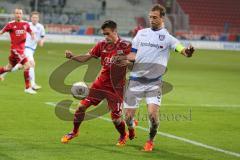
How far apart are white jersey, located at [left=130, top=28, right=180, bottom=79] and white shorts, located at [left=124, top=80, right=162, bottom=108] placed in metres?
0.17

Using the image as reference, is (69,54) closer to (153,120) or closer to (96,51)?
(96,51)

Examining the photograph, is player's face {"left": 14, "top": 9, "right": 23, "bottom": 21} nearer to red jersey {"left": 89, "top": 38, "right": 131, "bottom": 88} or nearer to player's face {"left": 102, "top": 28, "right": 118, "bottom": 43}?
red jersey {"left": 89, "top": 38, "right": 131, "bottom": 88}

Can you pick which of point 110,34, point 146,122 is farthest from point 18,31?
point 110,34

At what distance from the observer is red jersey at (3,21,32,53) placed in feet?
66.0

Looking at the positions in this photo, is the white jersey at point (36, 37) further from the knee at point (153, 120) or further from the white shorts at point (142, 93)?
the knee at point (153, 120)

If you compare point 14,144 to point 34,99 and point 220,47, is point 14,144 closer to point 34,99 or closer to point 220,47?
point 34,99

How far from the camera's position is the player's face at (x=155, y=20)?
10.5 metres

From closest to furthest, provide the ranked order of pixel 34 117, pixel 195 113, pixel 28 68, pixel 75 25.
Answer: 1. pixel 34 117
2. pixel 195 113
3. pixel 28 68
4. pixel 75 25

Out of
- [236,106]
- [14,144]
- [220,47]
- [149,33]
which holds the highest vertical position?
[149,33]

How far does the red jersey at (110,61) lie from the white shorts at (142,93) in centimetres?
27

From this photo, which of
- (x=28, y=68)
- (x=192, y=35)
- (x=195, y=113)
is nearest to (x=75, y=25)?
(x=192, y=35)

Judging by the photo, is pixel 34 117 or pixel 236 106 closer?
pixel 34 117

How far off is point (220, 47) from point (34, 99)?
3998 cm

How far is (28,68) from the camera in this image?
1984cm
